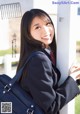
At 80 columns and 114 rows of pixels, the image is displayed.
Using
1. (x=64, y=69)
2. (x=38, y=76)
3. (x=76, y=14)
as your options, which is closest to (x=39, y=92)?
(x=38, y=76)

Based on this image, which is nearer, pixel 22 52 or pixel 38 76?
pixel 38 76

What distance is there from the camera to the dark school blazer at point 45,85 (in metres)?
1.47

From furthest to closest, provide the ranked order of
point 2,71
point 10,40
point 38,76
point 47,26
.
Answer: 1. point 2,71
2. point 10,40
3. point 47,26
4. point 38,76

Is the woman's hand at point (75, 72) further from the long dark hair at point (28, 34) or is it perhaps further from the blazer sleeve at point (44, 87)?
the long dark hair at point (28, 34)

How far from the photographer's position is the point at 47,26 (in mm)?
1579

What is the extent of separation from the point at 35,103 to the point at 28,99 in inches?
1.5

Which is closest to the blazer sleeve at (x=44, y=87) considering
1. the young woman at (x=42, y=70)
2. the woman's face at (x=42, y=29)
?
the young woman at (x=42, y=70)

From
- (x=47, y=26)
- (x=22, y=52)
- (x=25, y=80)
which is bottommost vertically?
(x=25, y=80)

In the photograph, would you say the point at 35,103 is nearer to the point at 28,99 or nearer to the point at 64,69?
the point at 28,99

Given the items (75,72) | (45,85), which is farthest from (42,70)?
(75,72)

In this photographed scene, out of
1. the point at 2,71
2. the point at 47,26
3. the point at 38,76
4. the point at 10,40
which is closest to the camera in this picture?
the point at 38,76

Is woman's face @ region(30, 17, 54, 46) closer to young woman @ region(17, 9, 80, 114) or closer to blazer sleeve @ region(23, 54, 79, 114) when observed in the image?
A: young woman @ region(17, 9, 80, 114)

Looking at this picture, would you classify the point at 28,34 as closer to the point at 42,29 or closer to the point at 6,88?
the point at 42,29

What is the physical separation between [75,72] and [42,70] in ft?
0.63
